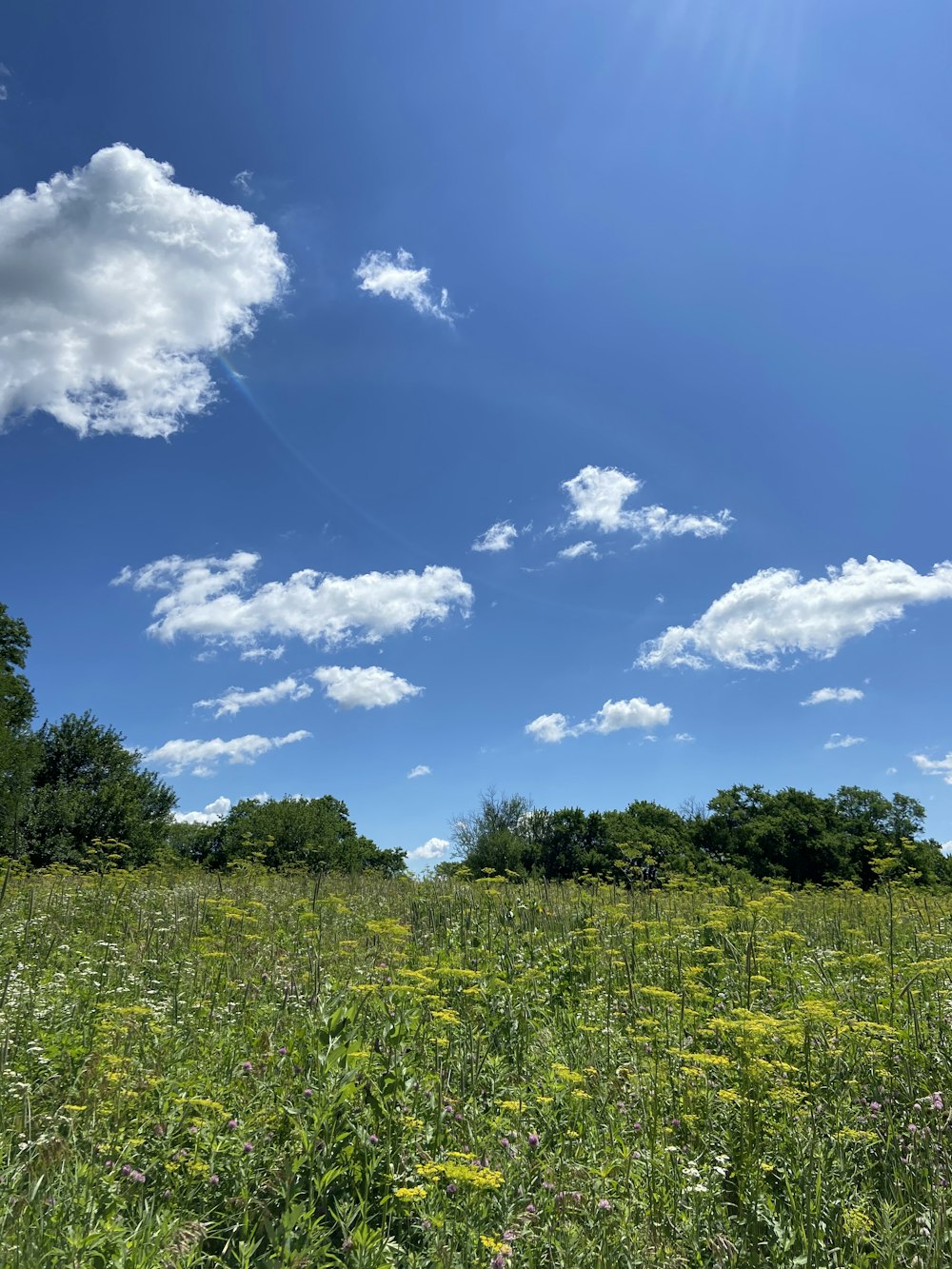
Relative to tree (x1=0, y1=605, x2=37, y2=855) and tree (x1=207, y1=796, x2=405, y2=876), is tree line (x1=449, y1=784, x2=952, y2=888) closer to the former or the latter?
tree (x1=207, y1=796, x2=405, y2=876)

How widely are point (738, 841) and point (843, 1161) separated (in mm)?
52036

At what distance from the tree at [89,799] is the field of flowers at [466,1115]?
26.5 meters

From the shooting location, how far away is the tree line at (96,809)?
99.5ft

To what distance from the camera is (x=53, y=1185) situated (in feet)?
10.1

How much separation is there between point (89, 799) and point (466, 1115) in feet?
120

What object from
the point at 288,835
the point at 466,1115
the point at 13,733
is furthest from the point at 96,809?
the point at 466,1115

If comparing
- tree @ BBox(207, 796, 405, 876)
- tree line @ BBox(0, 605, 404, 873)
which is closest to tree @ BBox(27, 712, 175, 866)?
tree line @ BBox(0, 605, 404, 873)

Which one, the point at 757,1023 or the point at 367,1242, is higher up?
the point at 757,1023

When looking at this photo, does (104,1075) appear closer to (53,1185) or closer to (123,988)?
(53,1185)

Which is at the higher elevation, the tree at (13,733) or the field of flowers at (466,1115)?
the tree at (13,733)

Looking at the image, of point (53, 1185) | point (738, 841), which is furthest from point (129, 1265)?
point (738, 841)

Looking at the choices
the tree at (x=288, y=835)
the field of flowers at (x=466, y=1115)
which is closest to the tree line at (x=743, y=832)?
the tree at (x=288, y=835)

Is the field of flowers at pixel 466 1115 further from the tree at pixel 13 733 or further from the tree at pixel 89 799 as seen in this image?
the tree at pixel 89 799

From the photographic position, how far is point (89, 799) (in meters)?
34.3
